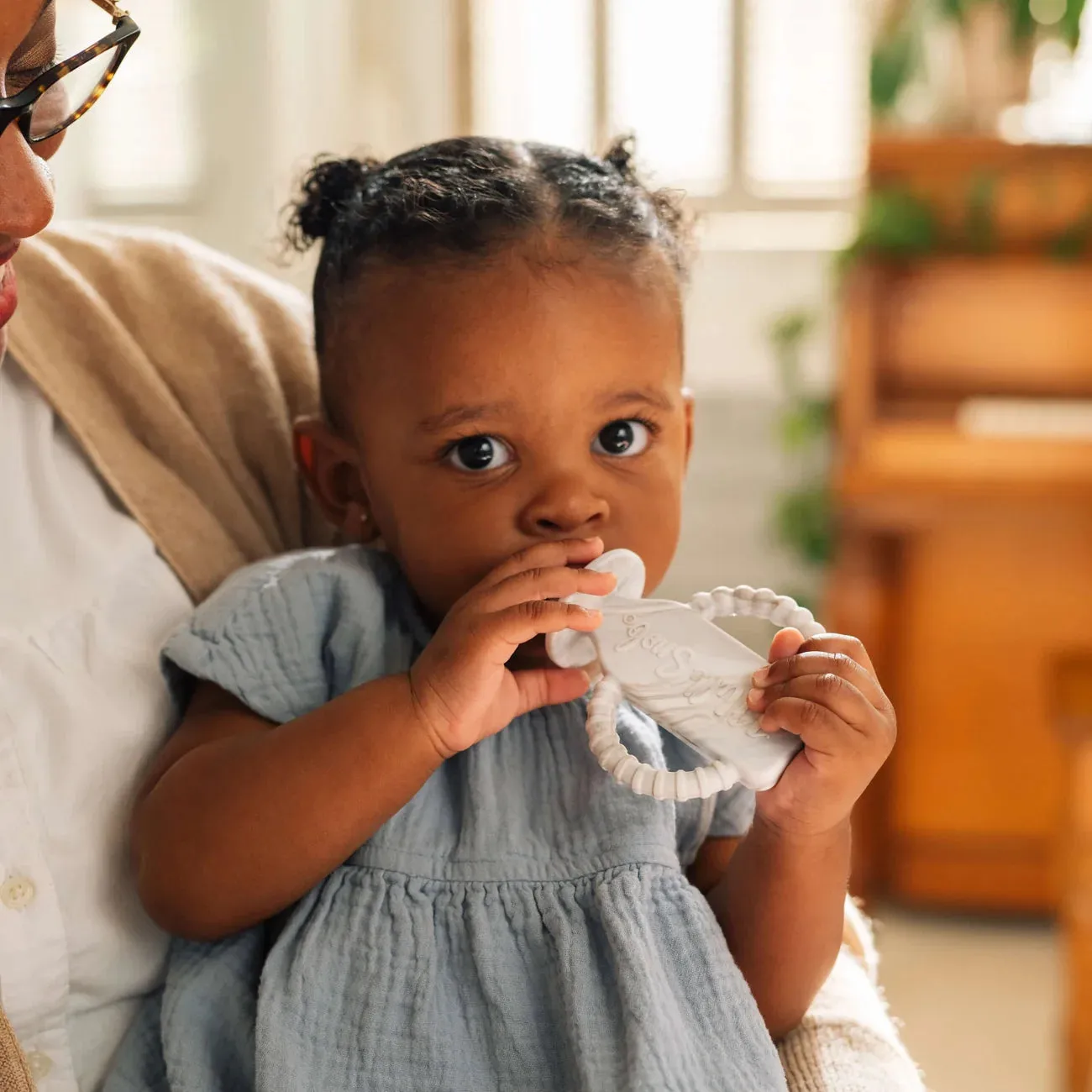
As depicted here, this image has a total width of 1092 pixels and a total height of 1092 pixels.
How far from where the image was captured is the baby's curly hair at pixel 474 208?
100 cm

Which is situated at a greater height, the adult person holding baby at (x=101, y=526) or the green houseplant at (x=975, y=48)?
the green houseplant at (x=975, y=48)

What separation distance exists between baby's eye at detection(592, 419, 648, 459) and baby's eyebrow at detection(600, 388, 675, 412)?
0.05 feet

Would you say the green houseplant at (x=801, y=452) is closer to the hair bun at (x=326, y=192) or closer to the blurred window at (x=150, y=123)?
the blurred window at (x=150, y=123)

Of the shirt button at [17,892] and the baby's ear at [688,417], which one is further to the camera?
the baby's ear at [688,417]

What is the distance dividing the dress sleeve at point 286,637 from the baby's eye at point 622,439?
0.20 metres

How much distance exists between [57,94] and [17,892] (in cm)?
54

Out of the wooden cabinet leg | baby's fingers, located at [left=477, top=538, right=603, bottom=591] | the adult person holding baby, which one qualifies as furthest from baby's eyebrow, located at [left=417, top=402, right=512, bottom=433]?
the wooden cabinet leg

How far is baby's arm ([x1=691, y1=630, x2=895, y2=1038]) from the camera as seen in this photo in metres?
0.83

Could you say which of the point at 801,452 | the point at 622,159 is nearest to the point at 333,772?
the point at 622,159

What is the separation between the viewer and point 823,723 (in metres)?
0.82

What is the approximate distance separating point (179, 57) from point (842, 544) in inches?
87.3

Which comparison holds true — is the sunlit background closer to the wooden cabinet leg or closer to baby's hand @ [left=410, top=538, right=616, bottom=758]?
the wooden cabinet leg

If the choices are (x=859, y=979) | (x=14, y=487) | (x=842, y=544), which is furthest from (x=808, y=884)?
(x=842, y=544)

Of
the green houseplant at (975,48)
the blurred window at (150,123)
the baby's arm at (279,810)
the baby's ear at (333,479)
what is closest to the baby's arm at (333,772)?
the baby's arm at (279,810)
